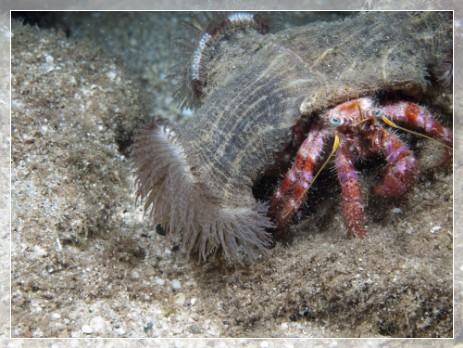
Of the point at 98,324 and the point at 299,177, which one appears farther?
the point at 299,177

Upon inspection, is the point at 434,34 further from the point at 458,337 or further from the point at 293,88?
the point at 458,337

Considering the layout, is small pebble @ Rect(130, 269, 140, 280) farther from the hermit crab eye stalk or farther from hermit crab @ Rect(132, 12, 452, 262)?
the hermit crab eye stalk

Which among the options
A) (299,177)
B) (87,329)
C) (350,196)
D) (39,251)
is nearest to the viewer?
(87,329)

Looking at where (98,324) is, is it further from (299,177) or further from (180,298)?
(299,177)

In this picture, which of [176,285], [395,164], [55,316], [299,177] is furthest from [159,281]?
[395,164]

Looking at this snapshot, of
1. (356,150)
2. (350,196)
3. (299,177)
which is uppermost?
(356,150)

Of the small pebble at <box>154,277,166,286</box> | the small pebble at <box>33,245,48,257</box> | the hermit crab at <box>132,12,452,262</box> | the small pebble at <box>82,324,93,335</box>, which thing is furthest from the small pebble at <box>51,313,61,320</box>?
the hermit crab at <box>132,12,452,262</box>

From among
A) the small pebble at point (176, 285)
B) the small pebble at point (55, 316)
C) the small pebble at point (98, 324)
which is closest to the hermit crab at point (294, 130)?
the small pebble at point (176, 285)

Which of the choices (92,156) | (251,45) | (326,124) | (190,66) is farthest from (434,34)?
(92,156)
